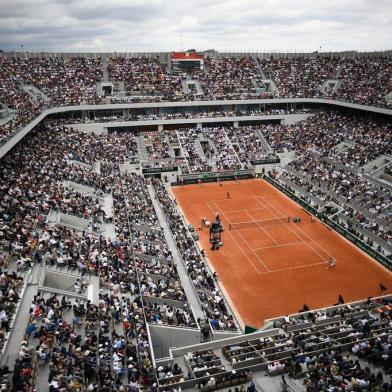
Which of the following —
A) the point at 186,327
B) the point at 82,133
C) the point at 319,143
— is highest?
the point at 82,133

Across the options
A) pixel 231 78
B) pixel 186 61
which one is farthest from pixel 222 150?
pixel 186 61

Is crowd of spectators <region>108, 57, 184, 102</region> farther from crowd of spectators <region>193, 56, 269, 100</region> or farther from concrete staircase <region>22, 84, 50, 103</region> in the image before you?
concrete staircase <region>22, 84, 50, 103</region>

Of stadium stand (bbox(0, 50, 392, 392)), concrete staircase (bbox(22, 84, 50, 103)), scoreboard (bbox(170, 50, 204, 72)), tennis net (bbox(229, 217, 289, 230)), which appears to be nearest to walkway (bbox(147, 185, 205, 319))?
stadium stand (bbox(0, 50, 392, 392))

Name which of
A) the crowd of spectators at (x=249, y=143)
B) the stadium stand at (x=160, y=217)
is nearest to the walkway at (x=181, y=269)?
the stadium stand at (x=160, y=217)

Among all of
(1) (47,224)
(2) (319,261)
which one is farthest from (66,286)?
(2) (319,261)

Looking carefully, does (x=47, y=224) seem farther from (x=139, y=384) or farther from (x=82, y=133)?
(x=82, y=133)

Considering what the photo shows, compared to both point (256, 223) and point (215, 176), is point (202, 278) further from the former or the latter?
point (215, 176)
